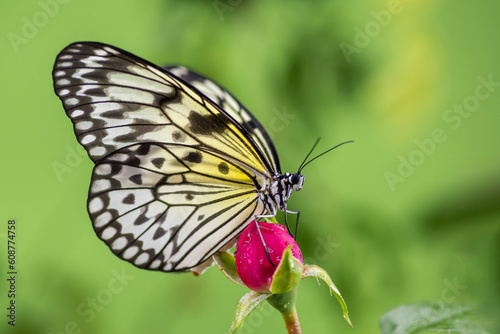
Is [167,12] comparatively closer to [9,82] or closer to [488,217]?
[488,217]

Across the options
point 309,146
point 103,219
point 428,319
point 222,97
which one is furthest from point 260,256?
point 309,146

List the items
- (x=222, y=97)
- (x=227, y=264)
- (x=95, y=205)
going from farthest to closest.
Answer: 1. (x=222, y=97)
2. (x=95, y=205)
3. (x=227, y=264)

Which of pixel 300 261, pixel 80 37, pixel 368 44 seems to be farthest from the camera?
pixel 80 37

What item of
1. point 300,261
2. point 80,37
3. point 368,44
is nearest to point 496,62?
point 368,44

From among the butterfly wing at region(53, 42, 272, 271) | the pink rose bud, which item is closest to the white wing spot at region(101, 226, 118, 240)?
the butterfly wing at region(53, 42, 272, 271)

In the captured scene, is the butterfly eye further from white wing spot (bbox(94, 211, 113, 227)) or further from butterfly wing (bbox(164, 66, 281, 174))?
white wing spot (bbox(94, 211, 113, 227))

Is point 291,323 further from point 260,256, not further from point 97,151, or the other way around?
point 97,151

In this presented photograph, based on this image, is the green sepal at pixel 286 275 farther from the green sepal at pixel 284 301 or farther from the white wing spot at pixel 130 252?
the white wing spot at pixel 130 252
